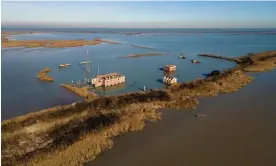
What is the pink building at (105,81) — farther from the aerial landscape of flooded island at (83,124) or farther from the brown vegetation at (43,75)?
the brown vegetation at (43,75)

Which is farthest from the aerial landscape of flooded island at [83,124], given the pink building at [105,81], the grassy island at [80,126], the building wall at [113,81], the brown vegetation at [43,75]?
the brown vegetation at [43,75]

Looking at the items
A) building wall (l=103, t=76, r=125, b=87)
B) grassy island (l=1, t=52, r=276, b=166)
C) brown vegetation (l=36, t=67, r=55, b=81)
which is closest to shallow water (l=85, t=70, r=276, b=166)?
grassy island (l=1, t=52, r=276, b=166)

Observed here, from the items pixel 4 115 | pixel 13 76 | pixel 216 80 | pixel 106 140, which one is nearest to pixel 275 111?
pixel 216 80

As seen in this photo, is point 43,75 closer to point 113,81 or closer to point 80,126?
Answer: point 113,81

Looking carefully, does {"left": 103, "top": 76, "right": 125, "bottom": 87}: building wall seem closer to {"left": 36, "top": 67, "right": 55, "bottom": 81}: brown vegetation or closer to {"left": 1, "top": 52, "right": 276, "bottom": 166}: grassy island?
{"left": 1, "top": 52, "right": 276, "bottom": 166}: grassy island

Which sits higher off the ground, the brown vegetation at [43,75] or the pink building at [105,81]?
the pink building at [105,81]

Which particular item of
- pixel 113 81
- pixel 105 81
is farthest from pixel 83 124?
pixel 113 81
